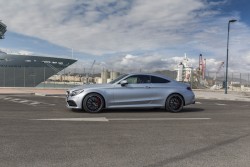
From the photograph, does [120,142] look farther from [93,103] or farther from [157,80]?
[157,80]

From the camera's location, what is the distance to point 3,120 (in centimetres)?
1066

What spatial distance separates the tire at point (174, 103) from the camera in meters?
14.2

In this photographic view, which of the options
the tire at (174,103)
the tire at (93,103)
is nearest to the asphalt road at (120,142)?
the tire at (93,103)

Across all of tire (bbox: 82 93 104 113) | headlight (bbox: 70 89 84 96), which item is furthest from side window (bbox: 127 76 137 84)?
headlight (bbox: 70 89 84 96)

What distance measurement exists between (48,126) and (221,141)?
161 inches

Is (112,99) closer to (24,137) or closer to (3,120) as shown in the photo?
(3,120)

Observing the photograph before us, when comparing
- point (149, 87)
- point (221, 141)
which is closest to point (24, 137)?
point (221, 141)

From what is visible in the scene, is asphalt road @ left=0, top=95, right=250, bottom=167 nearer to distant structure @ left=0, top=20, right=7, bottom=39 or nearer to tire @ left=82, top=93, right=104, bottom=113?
tire @ left=82, top=93, right=104, bottom=113

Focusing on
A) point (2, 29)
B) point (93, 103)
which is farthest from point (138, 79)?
point (2, 29)

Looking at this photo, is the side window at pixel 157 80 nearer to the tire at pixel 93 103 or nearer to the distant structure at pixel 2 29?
the tire at pixel 93 103

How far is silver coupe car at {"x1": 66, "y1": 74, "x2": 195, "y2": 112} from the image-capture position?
1324 cm

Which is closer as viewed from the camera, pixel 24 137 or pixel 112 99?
pixel 24 137

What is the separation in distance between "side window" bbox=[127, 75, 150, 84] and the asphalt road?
8.57ft

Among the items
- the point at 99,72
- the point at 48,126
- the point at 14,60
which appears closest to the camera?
the point at 48,126
